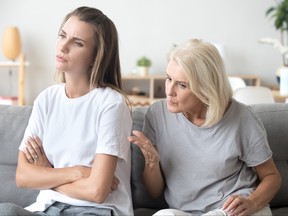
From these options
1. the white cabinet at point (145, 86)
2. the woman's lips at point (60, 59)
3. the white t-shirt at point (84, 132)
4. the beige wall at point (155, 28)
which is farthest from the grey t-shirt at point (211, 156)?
the beige wall at point (155, 28)

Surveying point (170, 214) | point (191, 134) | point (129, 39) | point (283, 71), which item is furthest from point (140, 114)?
point (129, 39)

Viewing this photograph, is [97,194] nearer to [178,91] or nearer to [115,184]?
[115,184]

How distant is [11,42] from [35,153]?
12.0 feet

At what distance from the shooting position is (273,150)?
6.37ft

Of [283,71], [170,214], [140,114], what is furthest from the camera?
[283,71]

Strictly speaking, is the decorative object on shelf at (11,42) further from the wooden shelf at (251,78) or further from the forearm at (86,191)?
the forearm at (86,191)

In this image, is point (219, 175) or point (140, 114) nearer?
point (219, 175)

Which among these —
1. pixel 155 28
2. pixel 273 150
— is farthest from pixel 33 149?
pixel 155 28

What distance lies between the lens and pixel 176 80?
64.2 inches

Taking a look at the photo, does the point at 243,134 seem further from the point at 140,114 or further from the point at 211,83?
the point at 140,114

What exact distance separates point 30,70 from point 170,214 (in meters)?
4.29

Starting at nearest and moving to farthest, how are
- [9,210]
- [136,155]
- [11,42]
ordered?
[9,210], [136,155], [11,42]

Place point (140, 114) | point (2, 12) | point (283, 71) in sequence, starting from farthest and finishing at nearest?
point (2, 12) < point (283, 71) < point (140, 114)

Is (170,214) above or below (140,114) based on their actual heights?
below
